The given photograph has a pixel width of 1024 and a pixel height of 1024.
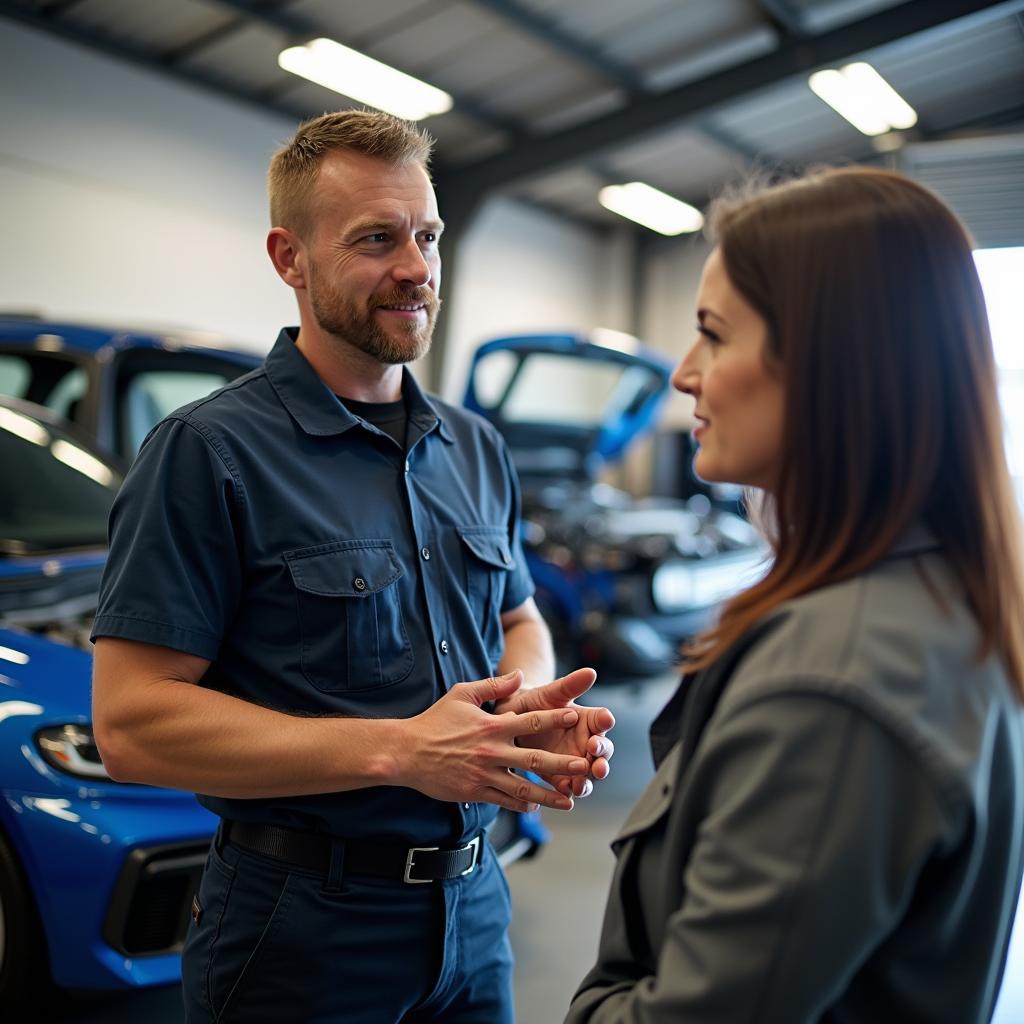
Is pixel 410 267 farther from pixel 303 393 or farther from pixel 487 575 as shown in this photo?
pixel 487 575

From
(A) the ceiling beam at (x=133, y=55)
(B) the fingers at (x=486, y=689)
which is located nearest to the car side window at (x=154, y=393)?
(B) the fingers at (x=486, y=689)

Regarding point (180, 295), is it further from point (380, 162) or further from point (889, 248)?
point (889, 248)

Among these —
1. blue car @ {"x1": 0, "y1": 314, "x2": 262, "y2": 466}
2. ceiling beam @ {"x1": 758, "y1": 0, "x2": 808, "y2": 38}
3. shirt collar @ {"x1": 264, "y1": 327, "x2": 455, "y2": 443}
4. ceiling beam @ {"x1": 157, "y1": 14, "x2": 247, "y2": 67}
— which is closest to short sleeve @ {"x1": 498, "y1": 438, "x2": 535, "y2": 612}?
shirt collar @ {"x1": 264, "y1": 327, "x2": 455, "y2": 443}

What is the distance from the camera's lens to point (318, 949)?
1188 millimetres

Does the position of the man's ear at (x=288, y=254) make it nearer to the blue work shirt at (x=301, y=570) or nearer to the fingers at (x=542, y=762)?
the blue work shirt at (x=301, y=570)

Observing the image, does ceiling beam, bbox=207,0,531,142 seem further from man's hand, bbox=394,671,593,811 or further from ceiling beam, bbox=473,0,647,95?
man's hand, bbox=394,671,593,811

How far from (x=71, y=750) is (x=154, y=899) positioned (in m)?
0.36

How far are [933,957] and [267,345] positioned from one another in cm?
889

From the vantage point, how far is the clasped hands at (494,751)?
1131 millimetres

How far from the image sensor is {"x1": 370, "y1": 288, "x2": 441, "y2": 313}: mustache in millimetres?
1402

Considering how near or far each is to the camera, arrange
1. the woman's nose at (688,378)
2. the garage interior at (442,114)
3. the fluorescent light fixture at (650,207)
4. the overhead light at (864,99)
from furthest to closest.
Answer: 1. the fluorescent light fixture at (650,207)
2. the overhead light at (864,99)
3. the garage interior at (442,114)
4. the woman's nose at (688,378)

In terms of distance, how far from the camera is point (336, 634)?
1.27 metres

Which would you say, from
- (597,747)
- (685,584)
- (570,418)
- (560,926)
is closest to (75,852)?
(597,747)

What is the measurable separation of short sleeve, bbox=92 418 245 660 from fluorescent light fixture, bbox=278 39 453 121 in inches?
272
